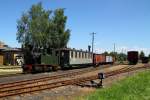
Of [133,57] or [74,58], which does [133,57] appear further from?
[74,58]

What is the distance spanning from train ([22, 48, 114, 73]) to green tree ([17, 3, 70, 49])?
19206 mm

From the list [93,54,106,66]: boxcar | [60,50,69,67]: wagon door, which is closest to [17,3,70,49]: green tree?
[93,54,106,66]: boxcar

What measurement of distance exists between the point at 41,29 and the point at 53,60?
3342 cm

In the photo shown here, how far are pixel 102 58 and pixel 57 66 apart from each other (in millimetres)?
25570

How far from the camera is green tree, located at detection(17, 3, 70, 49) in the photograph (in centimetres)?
6775

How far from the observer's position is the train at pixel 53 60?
3484 centimetres

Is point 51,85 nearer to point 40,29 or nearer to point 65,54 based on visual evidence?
point 65,54

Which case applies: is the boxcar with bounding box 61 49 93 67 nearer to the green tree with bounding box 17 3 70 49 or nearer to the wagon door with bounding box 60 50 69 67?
the wagon door with bounding box 60 50 69 67

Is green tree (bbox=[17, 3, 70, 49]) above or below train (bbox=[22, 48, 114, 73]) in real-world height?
above

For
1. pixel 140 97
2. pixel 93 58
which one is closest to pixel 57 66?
pixel 93 58

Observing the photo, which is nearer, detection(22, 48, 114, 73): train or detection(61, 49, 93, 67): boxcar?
detection(22, 48, 114, 73): train

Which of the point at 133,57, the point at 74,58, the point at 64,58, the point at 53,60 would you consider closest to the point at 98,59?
the point at 133,57

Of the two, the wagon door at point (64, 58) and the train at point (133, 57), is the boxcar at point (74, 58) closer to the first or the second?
the wagon door at point (64, 58)

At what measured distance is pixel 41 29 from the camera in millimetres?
70062
